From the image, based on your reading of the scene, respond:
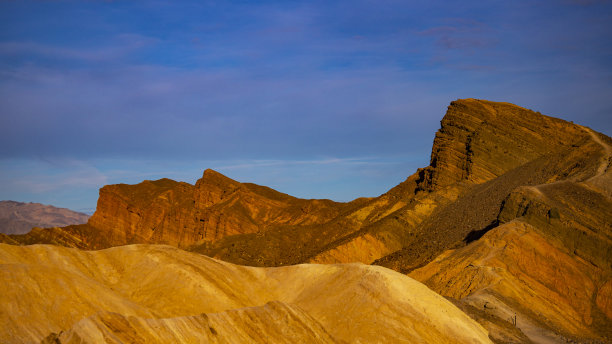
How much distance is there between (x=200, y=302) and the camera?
27.8m

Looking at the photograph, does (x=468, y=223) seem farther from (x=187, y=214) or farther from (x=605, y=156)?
(x=187, y=214)

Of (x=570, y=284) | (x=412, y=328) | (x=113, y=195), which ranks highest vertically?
(x=113, y=195)

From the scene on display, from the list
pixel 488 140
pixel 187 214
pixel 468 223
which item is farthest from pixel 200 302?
pixel 187 214

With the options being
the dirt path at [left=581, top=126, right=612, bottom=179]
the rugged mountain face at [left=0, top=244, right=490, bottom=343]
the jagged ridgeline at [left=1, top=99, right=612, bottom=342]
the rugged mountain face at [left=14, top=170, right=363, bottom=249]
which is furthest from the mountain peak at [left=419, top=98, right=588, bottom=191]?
the rugged mountain face at [left=0, top=244, right=490, bottom=343]

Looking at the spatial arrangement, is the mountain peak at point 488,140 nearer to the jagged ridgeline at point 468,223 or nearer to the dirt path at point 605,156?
the jagged ridgeline at point 468,223

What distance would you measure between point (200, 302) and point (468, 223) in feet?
132

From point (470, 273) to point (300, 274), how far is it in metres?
18.8

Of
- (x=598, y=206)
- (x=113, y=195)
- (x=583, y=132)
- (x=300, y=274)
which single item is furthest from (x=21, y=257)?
(x=113, y=195)

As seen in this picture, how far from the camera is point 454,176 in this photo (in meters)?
79.4

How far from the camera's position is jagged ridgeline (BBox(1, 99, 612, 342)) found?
46125 millimetres

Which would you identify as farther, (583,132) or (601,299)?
(583,132)

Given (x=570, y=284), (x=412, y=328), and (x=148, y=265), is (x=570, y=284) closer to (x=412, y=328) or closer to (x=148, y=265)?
(x=412, y=328)

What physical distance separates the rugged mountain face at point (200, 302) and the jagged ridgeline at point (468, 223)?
770 centimetres

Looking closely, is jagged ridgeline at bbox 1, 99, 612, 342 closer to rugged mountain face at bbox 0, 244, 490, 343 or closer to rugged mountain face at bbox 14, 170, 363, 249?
rugged mountain face at bbox 14, 170, 363, 249
